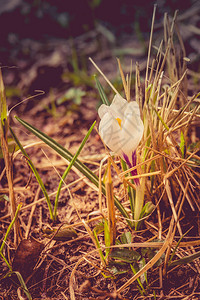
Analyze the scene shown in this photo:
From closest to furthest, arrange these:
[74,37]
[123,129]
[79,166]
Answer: [123,129] → [79,166] → [74,37]

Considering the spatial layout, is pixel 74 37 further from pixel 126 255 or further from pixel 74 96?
pixel 126 255

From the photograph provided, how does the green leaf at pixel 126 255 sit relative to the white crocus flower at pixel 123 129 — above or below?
below

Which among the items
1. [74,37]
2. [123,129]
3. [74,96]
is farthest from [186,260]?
[74,37]

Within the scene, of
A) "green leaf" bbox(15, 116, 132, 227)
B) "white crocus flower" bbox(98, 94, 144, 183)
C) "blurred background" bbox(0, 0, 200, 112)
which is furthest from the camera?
"blurred background" bbox(0, 0, 200, 112)

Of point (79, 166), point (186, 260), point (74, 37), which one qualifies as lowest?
point (186, 260)

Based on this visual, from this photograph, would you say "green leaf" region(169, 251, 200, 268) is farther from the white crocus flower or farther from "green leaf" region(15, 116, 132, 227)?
the white crocus flower

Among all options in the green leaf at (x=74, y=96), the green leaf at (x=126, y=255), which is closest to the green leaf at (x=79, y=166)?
the green leaf at (x=126, y=255)

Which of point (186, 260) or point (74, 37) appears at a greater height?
point (74, 37)

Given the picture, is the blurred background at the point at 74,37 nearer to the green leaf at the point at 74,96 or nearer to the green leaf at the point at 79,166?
the green leaf at the point at 74,96

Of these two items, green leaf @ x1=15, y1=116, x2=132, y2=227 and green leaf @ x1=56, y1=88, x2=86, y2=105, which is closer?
green leaf @ x1=15, y1=116, x2=132, y2=227

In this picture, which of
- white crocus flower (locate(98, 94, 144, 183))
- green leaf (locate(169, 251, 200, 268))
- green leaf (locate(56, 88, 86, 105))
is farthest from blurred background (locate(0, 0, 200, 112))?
green leaf (locate(169, 251, 200, 268))

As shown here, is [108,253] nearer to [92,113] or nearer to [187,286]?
[187,286]

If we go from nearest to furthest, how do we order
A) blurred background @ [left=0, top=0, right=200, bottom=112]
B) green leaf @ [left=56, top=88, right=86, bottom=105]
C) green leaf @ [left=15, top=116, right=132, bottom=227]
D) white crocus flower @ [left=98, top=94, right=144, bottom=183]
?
white crocus flower @ [left=98, top=94, right=144, bottom=183] < green leaf @ [left=15, top=116, right=132, bottom=227] < green leaf @ [left=56, top=88, right=86, bottom=105] < blurred background @ [left=0, top=0, right=200, bottom=112]
